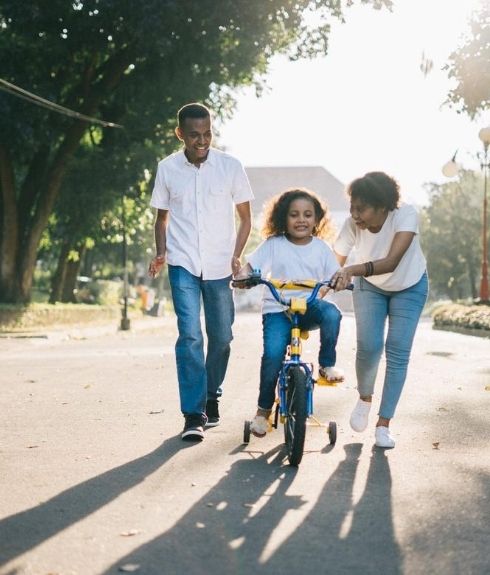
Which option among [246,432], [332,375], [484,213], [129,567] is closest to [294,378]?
[332,375]

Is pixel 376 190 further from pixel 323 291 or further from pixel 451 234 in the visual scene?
pixel 451 234

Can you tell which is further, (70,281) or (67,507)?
(70,281)

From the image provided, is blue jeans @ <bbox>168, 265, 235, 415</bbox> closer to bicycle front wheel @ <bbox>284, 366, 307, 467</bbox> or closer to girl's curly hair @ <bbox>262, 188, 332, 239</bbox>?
girl's curly hair @ <bbox>262, 188, 332, 239</bbox>

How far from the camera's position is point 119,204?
3042 cm

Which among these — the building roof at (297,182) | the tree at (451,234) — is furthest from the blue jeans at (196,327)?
the building roof at (297,182)

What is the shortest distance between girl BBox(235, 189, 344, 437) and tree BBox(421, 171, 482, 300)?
47878 mm

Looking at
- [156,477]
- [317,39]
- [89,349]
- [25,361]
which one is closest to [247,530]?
[156,477]

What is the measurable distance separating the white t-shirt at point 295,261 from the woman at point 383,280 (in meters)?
0.18

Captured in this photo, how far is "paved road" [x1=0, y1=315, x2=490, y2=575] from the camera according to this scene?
3.85 metres

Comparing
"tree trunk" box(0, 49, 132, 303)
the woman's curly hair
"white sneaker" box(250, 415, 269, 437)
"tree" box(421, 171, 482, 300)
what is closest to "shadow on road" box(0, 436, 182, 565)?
"white sneaker" box(250, 415, 269, 437)

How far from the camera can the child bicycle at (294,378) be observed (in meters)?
5.52

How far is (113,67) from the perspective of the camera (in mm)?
24422

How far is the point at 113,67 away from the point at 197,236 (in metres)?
18.4

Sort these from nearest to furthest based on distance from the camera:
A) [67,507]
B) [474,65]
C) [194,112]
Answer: [67,507], [194,112], [474,65]
